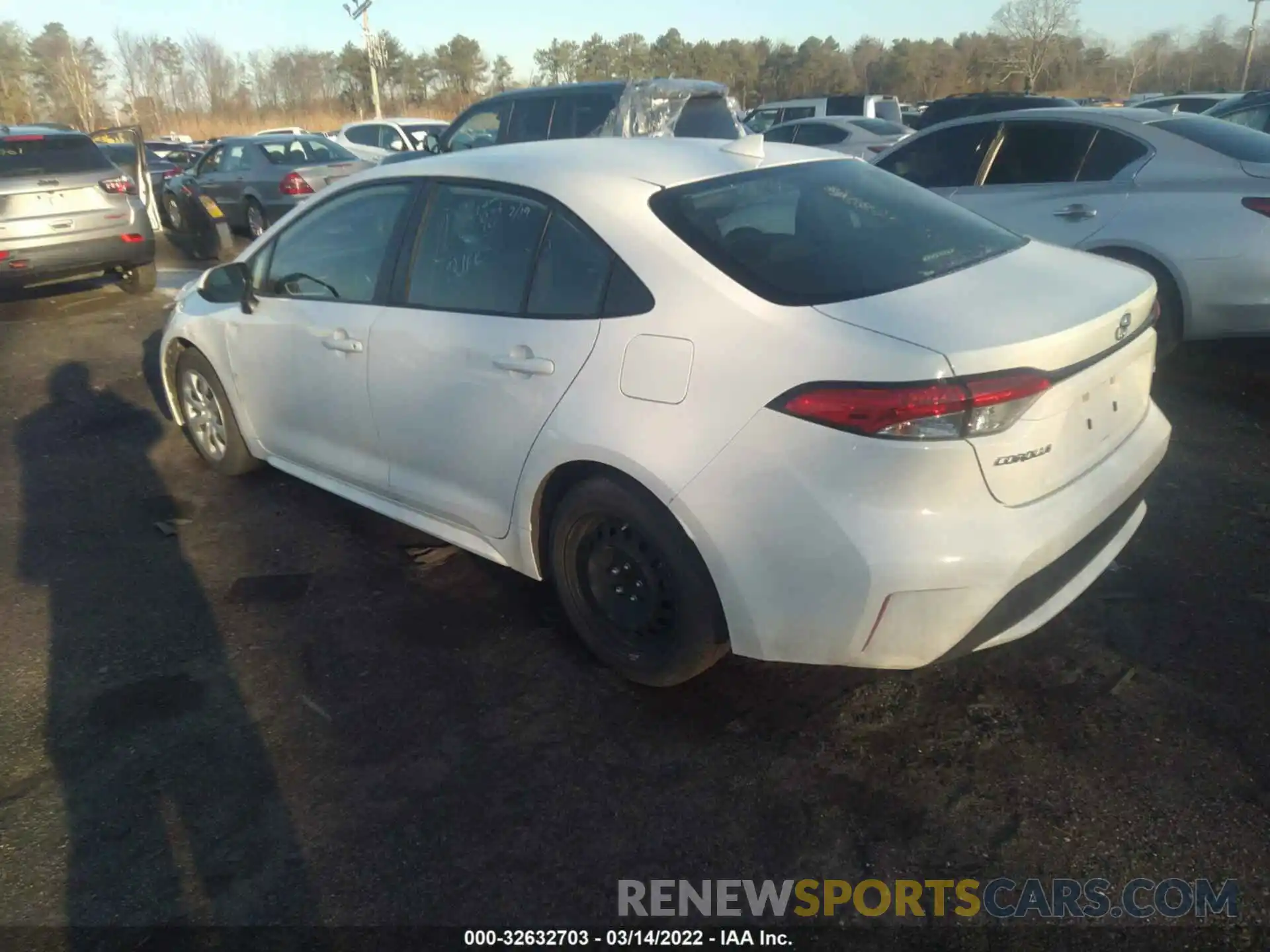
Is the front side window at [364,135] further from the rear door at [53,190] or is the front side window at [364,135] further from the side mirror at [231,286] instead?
the side mirror at [231,286]

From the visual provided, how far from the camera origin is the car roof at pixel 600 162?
3.16 m

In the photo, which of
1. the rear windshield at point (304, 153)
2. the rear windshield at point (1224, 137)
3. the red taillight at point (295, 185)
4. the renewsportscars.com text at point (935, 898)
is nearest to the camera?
the renewsportscars.com text at point (935, 898)

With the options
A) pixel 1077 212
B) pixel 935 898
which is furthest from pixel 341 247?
pixel 1077 212

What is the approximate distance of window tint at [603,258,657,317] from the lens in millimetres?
2826

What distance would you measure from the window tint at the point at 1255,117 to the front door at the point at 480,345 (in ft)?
37.6

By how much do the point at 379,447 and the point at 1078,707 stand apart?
2.64 meters

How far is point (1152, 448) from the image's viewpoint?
9.86ft

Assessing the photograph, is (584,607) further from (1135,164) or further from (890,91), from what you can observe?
(890,91)

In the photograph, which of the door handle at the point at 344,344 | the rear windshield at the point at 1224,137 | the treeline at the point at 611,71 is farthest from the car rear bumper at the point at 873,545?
the treeline at the point at 611,71

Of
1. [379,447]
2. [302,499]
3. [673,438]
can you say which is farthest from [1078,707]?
[302,499]

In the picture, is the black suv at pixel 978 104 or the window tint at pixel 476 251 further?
the black suv at pixel 978 104

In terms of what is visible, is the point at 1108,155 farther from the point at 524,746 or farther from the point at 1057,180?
the point at 524,746

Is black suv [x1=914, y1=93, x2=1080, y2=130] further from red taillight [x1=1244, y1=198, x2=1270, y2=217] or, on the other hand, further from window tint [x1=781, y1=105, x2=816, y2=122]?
red taillight [x1=1244, y1=198, x2=1270, y2=217]

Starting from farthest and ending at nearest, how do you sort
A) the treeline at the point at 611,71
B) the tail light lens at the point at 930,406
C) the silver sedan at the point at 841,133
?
the treeline at the point at 611,71 → the silver sedan at the point at 841,133 → the tail light lens at the point at 930,406
